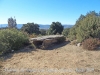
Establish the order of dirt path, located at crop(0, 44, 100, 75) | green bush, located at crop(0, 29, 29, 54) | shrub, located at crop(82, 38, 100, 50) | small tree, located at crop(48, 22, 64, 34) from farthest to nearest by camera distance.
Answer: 1. small tree, located at crop(48, 22, 64, 34)
2. green bush, located at crop(0, 29, 29, 54)
3. shrub, located at crop(82, 38, 100, 50)
4. dirt path, located at crop(0, 44, 100, 75)

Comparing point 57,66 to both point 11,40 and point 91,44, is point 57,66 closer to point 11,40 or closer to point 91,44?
point 91,44

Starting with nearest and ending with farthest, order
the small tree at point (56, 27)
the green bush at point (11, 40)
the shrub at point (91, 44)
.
Answer: the shrub at point (91, 44)
the green bush at point (11, 40)
the small tree at point (56, 27)

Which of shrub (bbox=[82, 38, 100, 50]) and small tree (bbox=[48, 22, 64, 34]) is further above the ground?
small tree (bbox=[48, 22, 64, 34])

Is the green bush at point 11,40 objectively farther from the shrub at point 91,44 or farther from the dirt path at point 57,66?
the shrub at point 91,44

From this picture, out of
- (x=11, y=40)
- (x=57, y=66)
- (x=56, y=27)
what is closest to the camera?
(x=57, y=66)

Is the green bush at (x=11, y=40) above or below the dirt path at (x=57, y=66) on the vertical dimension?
above

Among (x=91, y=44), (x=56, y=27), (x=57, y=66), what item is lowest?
(x=57, y=66)

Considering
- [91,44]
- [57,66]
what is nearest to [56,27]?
[91,44]

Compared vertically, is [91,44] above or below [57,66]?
above

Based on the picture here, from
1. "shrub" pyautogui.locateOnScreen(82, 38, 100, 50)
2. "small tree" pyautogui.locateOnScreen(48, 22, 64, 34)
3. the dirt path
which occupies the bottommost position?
the dirt path

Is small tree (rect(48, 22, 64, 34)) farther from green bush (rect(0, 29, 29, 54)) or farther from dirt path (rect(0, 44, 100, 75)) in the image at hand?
dirt path (rect(0, 44, 100, 75))

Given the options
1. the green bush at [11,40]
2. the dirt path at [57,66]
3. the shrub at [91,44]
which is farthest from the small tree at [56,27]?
the dirt path at [57,66]

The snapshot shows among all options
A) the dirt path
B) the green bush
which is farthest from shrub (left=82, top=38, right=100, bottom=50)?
the green bush

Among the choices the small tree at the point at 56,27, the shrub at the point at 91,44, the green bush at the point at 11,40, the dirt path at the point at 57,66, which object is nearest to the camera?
the dirt path at the point at 57,66
